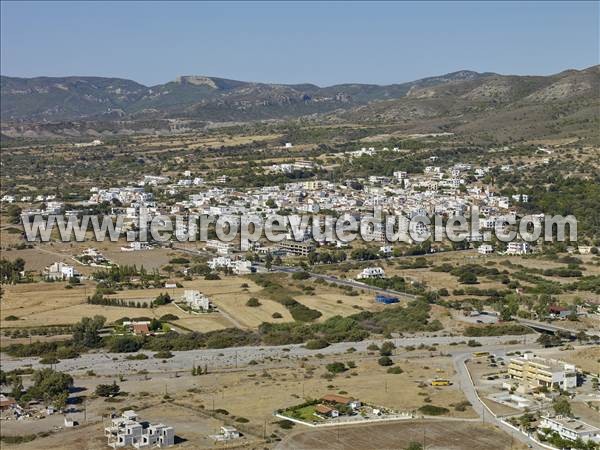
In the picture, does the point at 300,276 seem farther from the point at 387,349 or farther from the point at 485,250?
the point at 387,349

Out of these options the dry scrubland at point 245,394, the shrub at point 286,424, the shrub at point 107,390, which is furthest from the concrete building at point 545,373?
the shrub at point 107,390

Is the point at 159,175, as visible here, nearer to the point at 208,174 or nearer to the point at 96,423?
the point at 208,174

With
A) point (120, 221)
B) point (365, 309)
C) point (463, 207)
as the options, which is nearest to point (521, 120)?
point (463, 207)

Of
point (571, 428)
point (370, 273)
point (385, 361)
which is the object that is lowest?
point (385, 361)

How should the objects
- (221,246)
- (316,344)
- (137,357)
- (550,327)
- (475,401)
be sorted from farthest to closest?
1. (221,246)
2. (550,327)
3. (316,344)
4. (137,357)
5. (475,401)

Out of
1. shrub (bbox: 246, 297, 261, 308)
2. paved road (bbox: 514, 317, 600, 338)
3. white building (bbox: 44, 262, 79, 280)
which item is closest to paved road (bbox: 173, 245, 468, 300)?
shrub (bbox: 246, 297, 261, 308)

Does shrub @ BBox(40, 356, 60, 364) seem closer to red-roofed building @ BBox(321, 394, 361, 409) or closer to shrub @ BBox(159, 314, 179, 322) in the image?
A: shrub @ BBox(159, 314, 179, 322)

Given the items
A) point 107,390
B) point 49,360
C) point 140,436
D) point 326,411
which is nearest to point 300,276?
point 49,360
